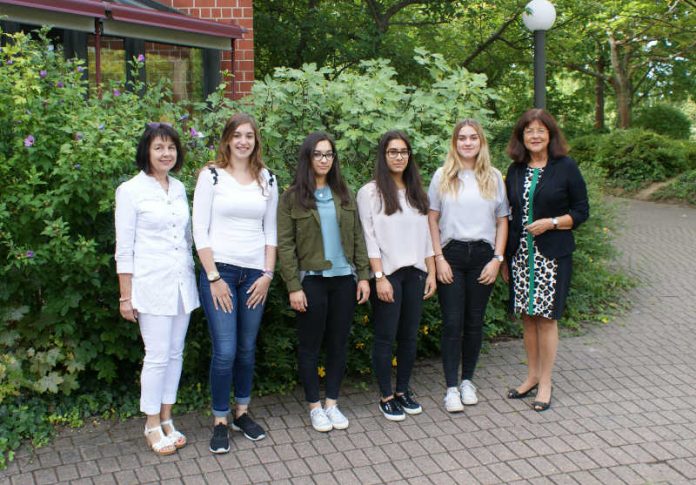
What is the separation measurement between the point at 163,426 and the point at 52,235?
3.97 ft

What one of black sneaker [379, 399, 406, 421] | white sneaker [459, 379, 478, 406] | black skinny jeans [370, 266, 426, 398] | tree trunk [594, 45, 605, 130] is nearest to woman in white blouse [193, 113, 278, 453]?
black skinny jeans [370, 266, 426, 398]

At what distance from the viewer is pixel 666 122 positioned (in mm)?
27125

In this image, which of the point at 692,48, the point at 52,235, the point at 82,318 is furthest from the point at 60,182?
the point at 692,48

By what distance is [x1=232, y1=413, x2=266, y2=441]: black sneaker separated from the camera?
429cm

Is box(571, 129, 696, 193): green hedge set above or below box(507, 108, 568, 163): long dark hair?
above

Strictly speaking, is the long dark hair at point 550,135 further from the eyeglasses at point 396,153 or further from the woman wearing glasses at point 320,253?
the woman wearing glasses at point 320,253

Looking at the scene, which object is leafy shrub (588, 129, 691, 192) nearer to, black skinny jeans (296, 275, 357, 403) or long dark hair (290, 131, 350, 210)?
black skinny jeans (296, 275, 357, 403)

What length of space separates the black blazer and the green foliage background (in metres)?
0.79

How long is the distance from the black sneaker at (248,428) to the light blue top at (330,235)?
3.08 ft

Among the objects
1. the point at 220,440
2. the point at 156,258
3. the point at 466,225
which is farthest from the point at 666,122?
the point at 156,258

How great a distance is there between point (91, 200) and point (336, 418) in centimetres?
190

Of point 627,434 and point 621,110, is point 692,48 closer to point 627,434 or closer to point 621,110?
point 621,110

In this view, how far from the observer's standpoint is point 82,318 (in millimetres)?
4516

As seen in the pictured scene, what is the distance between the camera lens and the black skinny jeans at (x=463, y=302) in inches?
183
